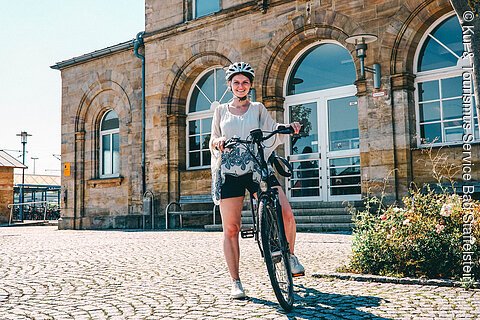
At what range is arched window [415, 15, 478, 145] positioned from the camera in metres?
12.1

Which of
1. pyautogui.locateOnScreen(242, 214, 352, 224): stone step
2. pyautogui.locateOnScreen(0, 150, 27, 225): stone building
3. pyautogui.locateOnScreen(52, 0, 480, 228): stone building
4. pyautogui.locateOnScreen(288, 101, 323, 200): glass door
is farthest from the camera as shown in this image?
pyautogui.locateOnScreen(0, 150, 27, 225): stone building

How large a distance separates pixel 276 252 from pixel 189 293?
1171 millimetres

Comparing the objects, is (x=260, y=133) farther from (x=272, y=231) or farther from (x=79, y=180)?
(x=79, y=180)

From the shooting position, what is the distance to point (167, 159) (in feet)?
55.0

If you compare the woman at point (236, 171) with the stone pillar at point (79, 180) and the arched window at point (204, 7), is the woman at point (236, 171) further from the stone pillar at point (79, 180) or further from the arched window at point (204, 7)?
the stone pillar at point (79, 180)

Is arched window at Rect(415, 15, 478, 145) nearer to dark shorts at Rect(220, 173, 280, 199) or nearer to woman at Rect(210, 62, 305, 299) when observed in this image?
woman at Rect(210, 62, 305, 299)

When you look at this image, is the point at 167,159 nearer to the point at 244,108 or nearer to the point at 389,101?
the point at 389,101

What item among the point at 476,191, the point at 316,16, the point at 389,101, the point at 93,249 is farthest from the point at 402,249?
the point at 316,16

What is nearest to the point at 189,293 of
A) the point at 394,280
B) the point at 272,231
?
the point at 272,231

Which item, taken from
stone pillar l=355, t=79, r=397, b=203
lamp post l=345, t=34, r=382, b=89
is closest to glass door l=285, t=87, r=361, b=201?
stone pillar l=355, t=79, r=397, b=203

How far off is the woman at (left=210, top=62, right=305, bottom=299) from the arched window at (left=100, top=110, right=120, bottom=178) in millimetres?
14700

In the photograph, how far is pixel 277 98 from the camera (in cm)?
1464

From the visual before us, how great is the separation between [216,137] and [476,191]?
312 inches

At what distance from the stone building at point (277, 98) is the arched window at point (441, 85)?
0.02m
